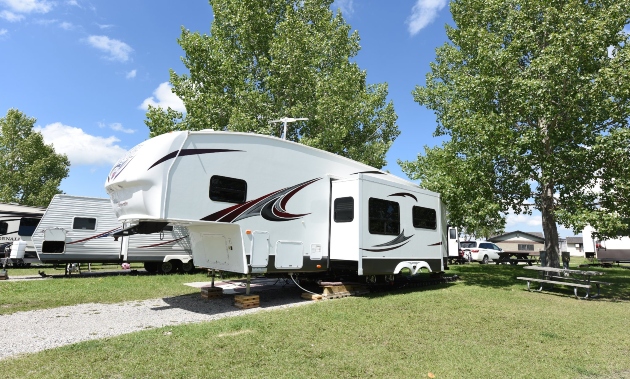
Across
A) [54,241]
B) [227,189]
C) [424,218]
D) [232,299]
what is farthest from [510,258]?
[54,241]

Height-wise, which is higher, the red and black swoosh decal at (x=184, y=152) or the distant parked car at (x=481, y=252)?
the red and black swoosh decal at (x=184, y=152)

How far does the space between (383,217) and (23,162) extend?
36187 mm

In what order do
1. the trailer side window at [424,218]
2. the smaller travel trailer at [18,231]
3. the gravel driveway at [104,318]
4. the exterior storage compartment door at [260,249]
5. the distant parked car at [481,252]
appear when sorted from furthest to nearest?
the distant parked car at [481,252]
the smaller travel trailer at [18,231]
the trailer side window at [424,218]
the exterior storage compartment door at [260,249]
the gravel driveway at [104,318]

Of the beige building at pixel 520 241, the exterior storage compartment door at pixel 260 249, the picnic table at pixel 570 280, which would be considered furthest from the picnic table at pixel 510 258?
the exterior storage compartment door at pixel 260 249

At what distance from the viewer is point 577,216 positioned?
34.5 ft

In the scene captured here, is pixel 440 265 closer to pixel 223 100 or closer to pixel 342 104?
pixel 342 104

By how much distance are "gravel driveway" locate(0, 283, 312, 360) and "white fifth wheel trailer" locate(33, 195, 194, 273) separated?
4937 mm

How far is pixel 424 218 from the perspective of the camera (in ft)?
38.1

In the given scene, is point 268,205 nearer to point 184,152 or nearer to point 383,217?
point 184,152

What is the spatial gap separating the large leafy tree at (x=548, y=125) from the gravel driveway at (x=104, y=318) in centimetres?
732

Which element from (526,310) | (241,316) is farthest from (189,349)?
(526,310)

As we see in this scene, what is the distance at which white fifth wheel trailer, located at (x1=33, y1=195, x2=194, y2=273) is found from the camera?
1353 centimetres

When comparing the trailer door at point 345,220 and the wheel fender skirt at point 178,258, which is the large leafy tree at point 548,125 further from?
the wheel fender skirt at point 178,258

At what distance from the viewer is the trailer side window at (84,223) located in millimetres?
14016
